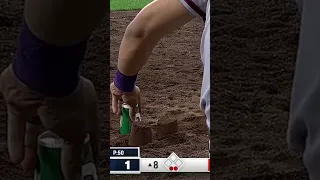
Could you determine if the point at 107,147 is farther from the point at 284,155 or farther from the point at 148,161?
the point at 148,161

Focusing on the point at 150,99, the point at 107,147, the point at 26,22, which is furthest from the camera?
the point at 150,99

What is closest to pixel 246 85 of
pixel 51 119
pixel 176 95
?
pixel 51 119

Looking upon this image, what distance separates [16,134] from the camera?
2.12 feet

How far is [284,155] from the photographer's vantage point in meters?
0.77

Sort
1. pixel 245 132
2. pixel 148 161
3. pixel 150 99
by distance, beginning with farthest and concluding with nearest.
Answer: pixel 150 99 → pixel 148 161 → pixel 245 132

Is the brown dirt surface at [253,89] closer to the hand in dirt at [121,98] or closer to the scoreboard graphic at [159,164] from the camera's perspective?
the hand in dirt at [121,98]

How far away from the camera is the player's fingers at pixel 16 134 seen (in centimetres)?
64

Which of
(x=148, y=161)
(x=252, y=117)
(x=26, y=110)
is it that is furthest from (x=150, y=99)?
(x=26, y=110)

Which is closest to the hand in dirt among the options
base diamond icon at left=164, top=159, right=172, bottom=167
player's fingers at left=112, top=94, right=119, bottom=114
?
player's fingers at left=112, top=94, right=119, bottom=114

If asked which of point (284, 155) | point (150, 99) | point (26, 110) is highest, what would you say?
point (26, 110)

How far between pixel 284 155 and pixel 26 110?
400mm

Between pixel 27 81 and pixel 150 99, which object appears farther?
pixel 150 99
